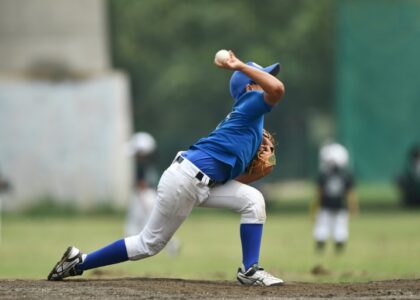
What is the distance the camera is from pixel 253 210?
33.4ft

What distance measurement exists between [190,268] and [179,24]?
38.6m

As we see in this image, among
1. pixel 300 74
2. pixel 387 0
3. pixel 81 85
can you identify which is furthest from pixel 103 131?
pixel 300 74

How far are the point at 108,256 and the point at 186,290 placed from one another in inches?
31.3

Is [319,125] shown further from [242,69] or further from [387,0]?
[242,69]

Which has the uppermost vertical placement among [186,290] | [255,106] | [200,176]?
[255,106]

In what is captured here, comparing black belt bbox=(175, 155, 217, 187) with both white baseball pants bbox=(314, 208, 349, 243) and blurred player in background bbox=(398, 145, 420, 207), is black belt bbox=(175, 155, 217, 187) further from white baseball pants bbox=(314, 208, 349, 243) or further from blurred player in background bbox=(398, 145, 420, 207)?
blurred player in background bbox=(398, 145, 420, 207)

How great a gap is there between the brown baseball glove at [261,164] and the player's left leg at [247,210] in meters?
0.13

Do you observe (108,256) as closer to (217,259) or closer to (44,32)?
(217,259)

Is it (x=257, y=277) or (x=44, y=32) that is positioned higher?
(x=44, y=32)

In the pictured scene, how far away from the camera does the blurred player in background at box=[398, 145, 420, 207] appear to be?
1254 inches

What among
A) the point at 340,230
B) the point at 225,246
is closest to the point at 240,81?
the point at 340,230

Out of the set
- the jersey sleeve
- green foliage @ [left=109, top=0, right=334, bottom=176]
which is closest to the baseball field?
the jersey sleeve

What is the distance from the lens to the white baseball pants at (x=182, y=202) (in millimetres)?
10047

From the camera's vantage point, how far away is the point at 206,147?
1016 cm
